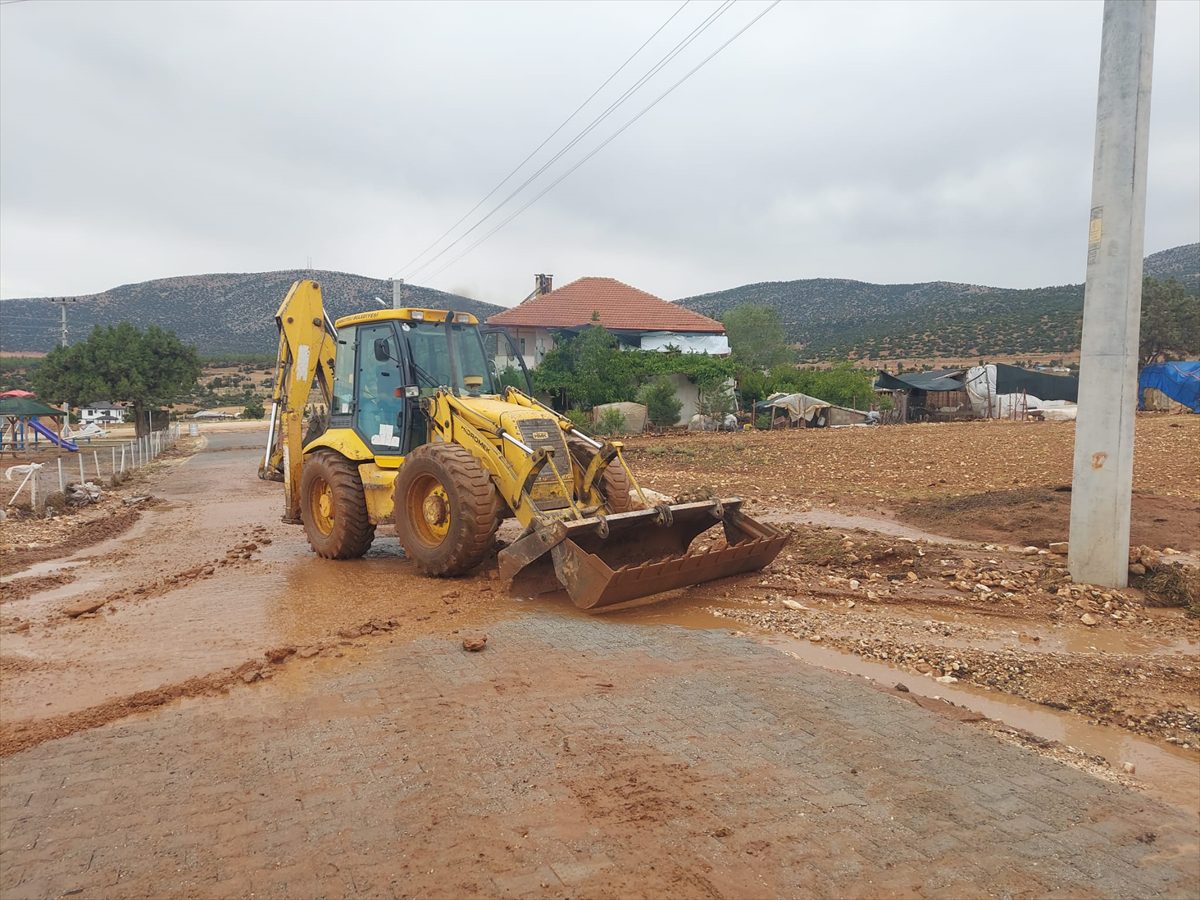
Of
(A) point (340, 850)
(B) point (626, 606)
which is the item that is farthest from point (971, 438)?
(A) point (340, 850)

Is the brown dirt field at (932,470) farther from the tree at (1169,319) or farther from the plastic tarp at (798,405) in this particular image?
the tree at (1169,319)

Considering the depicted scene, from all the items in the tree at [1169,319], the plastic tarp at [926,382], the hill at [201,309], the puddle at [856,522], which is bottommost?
the puddle at [856,522]

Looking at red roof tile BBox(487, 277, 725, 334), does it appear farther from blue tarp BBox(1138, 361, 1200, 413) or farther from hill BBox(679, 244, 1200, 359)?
hill BBox(679, 244, 1200, 359)

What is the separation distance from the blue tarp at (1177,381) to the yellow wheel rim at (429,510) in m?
34.4

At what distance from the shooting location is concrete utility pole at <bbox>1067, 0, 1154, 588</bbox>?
7.42 metres

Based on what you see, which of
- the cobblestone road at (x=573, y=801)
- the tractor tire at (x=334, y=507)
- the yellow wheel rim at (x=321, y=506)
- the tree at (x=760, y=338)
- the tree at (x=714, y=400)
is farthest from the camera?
the tree at (x=760, y=338)

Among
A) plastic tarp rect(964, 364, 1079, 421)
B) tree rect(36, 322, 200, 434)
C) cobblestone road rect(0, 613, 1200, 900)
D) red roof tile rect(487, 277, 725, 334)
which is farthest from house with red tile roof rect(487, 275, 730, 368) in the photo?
cobblestone road rect(0, 613, 1200, 900)

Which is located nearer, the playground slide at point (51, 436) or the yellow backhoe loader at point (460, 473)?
the yellow backhoe loader at point (460, 473)

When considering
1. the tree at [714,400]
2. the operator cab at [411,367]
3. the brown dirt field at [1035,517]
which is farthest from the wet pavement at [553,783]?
the tree at [714,400]

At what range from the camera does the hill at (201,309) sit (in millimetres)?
85375

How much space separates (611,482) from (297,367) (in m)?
4.75

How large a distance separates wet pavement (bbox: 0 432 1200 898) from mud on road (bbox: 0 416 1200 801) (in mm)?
138

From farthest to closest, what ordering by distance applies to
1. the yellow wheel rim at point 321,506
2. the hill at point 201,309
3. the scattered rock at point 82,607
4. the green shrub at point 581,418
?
the hill at point 201,309 → the green shrub at point 581,418 → the yellow wheel rim at point 321,506 → the scattered rock at point 82,607

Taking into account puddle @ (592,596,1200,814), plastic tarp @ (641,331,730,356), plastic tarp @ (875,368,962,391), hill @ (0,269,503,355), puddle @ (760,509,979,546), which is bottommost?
puddle @ (760,509,979,546)
